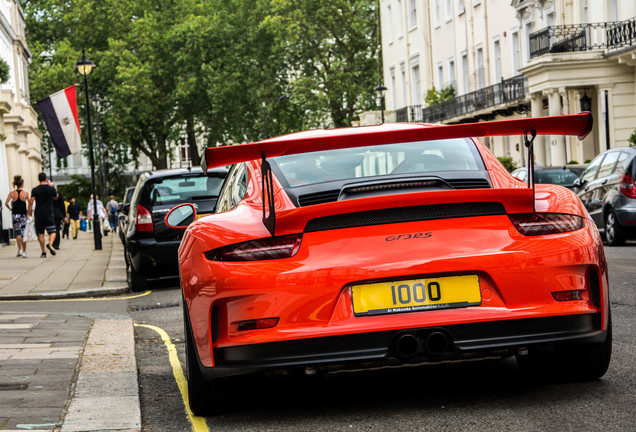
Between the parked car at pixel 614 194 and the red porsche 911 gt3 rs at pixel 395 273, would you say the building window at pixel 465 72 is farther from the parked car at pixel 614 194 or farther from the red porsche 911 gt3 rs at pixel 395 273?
the red porsche 911 gt3 rs at pixel 395 273

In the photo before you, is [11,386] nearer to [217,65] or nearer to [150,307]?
[150,307]

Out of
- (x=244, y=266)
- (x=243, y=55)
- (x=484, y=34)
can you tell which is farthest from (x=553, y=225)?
(x=243, y=55)

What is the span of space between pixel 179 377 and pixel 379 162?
2064 millimetres

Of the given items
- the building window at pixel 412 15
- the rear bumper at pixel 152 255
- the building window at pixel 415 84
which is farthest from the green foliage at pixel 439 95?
the rear bumper at pixel 152 255

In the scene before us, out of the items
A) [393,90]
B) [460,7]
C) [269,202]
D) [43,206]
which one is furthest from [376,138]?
[393,90]

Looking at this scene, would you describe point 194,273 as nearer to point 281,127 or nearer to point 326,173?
point 326,173

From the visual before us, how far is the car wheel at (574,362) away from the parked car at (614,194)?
1310 cm

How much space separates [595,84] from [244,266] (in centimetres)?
3644

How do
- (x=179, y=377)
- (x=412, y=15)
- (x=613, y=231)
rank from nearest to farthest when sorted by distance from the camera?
(x=179, y=377), (x=613, y=231), (x=412, y=15)

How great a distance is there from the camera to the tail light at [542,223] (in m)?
5.16

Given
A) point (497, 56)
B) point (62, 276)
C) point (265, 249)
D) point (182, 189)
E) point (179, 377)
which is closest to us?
point (265, 249)

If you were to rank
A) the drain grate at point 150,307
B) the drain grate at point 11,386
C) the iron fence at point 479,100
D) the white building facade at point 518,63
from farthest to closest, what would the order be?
1. the iron fence at point 479,100
2. the white building facade at point 518,63
3. the drain grate at point 150,307
4. the drain grate at point 11,386

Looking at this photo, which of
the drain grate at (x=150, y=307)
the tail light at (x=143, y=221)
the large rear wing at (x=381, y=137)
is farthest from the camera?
the tail light at (x=143, y=221)

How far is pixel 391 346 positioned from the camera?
497 cm
